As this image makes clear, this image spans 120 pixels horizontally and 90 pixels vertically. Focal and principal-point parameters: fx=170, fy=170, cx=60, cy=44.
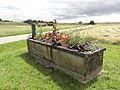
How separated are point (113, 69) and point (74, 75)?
6.02 feet

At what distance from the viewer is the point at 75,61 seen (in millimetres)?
5543

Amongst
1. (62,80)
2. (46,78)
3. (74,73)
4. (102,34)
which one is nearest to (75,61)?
(74,73)

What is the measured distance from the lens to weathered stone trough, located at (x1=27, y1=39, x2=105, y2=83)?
17.4 feet

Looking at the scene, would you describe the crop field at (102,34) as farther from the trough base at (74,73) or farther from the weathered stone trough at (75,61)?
the trough base at (74,73)

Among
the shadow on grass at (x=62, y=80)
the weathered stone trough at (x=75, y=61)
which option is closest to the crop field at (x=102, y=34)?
the weathered stone trough at (x=75, y=61)

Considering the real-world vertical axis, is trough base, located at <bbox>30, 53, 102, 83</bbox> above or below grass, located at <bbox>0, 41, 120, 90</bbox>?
above

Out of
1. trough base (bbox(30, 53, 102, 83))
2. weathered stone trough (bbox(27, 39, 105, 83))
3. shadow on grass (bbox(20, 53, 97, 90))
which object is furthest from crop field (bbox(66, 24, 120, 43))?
shadow on grass (bbox(20, 53, 97, 90))

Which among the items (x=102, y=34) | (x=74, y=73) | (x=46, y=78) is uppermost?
(x=102, y=34)

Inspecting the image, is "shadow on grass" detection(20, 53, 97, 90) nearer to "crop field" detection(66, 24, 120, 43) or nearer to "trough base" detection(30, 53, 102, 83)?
"trough base" detection(30, 53, 102, 83)

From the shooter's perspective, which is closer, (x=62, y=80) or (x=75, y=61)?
(x=75, y=61)

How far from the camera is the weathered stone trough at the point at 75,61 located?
5289 millimetres

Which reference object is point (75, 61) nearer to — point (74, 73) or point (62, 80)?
point (74, 73)

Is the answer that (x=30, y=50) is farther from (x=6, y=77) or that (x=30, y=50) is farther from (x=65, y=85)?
(x=65, y=85)

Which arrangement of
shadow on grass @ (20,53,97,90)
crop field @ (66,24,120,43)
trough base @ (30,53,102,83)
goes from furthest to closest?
crop field @ (66,24,120,43) < trough base @ (30,53,102,83) < shadow on grass @ (20,53,97,90)
